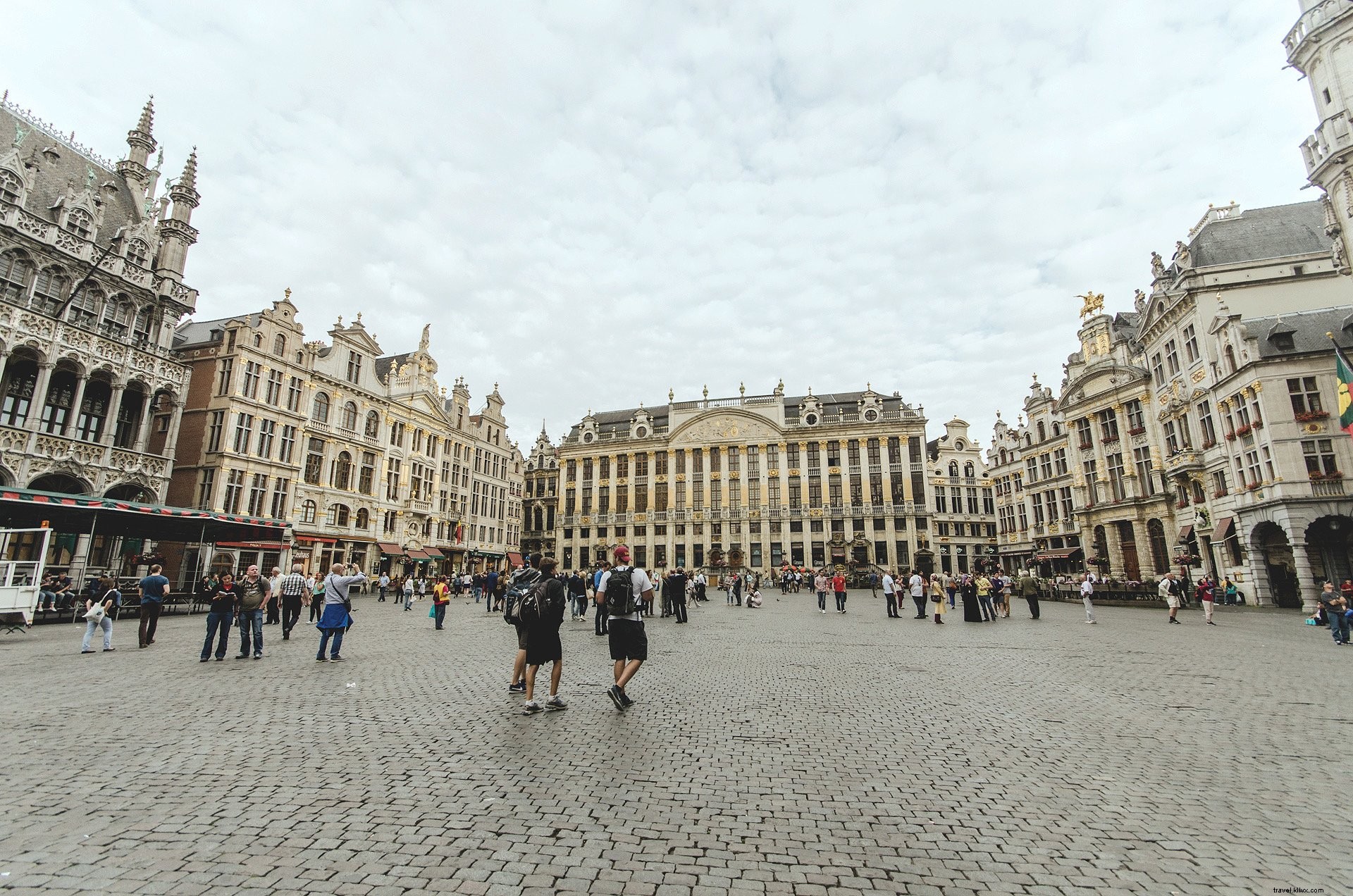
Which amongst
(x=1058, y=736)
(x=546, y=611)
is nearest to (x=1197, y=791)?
(x=1058, y=736)

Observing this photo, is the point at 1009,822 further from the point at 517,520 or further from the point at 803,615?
the point at 517,520

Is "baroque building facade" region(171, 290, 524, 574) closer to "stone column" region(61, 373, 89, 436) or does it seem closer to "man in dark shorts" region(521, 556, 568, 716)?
"stone column" region(61, 373, 89, 436)

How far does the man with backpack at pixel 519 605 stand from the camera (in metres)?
7.96

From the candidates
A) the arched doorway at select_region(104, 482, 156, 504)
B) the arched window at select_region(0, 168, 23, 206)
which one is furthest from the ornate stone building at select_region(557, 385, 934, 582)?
the arched window at select_region(0, 168, 23, 206)

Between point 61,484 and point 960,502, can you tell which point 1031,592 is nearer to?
point 61,484

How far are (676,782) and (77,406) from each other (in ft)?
115

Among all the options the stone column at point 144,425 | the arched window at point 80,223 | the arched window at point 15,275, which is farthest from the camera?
the stone column at point 144,425

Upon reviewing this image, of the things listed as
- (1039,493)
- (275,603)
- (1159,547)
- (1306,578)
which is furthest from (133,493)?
(1039,493)

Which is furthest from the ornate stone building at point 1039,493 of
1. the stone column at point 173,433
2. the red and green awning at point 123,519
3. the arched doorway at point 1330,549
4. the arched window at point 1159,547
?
the stone column at point 173,433

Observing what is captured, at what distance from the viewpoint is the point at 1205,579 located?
69.9 feet

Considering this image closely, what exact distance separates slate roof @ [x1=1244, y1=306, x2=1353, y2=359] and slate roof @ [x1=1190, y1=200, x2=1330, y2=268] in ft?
18.7

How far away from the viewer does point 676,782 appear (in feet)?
17.4

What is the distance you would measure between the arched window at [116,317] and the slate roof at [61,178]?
305 cm

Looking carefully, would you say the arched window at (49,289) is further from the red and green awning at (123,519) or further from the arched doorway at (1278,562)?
the arched doorway at (1278,562)
